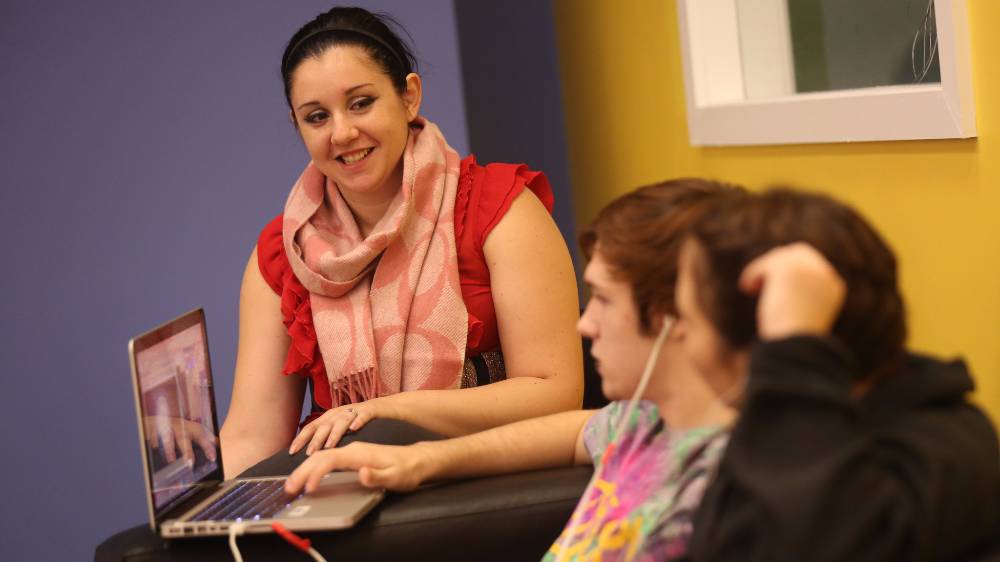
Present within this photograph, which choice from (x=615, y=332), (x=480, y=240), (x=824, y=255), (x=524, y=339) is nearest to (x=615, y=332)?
(x=615, y=332)

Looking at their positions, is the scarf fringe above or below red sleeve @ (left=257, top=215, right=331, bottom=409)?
below

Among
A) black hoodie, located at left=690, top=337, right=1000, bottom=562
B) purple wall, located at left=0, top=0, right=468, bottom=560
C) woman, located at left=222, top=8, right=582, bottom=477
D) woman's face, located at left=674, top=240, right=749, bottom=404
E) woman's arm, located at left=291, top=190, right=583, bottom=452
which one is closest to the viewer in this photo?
black hoodie, located at left=690, top=337, right=1000, bottom=562

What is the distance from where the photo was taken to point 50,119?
3.35 metres

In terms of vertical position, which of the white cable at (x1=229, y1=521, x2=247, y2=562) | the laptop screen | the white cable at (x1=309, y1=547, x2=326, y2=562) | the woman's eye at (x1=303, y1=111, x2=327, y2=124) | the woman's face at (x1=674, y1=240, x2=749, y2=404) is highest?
the woman's eye at (x1=303, y1=111, x2=327, y2=124)

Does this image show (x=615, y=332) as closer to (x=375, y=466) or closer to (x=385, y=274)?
(x=375, y=466)

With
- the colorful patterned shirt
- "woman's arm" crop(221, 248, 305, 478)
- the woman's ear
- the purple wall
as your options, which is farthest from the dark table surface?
the purple wall

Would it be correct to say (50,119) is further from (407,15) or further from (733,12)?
(733,12)

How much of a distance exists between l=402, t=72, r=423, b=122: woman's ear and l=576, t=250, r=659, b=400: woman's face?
3.63 ft

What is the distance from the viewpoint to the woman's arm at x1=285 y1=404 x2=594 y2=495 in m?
1.64

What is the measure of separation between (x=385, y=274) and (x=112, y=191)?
1378 millimetres

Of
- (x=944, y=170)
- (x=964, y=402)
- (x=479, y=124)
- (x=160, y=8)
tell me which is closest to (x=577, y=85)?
(x=479, y=124)

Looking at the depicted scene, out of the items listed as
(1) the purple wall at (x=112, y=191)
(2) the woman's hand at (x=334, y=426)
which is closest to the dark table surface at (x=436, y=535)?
(2) the woman's hand at (x=334, y=426)

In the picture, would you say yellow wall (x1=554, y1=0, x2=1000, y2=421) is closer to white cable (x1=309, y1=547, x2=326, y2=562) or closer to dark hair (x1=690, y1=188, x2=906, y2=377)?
dark hair (x1=690, y1=188, x2=906, y2=377)

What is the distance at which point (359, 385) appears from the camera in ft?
7.34
